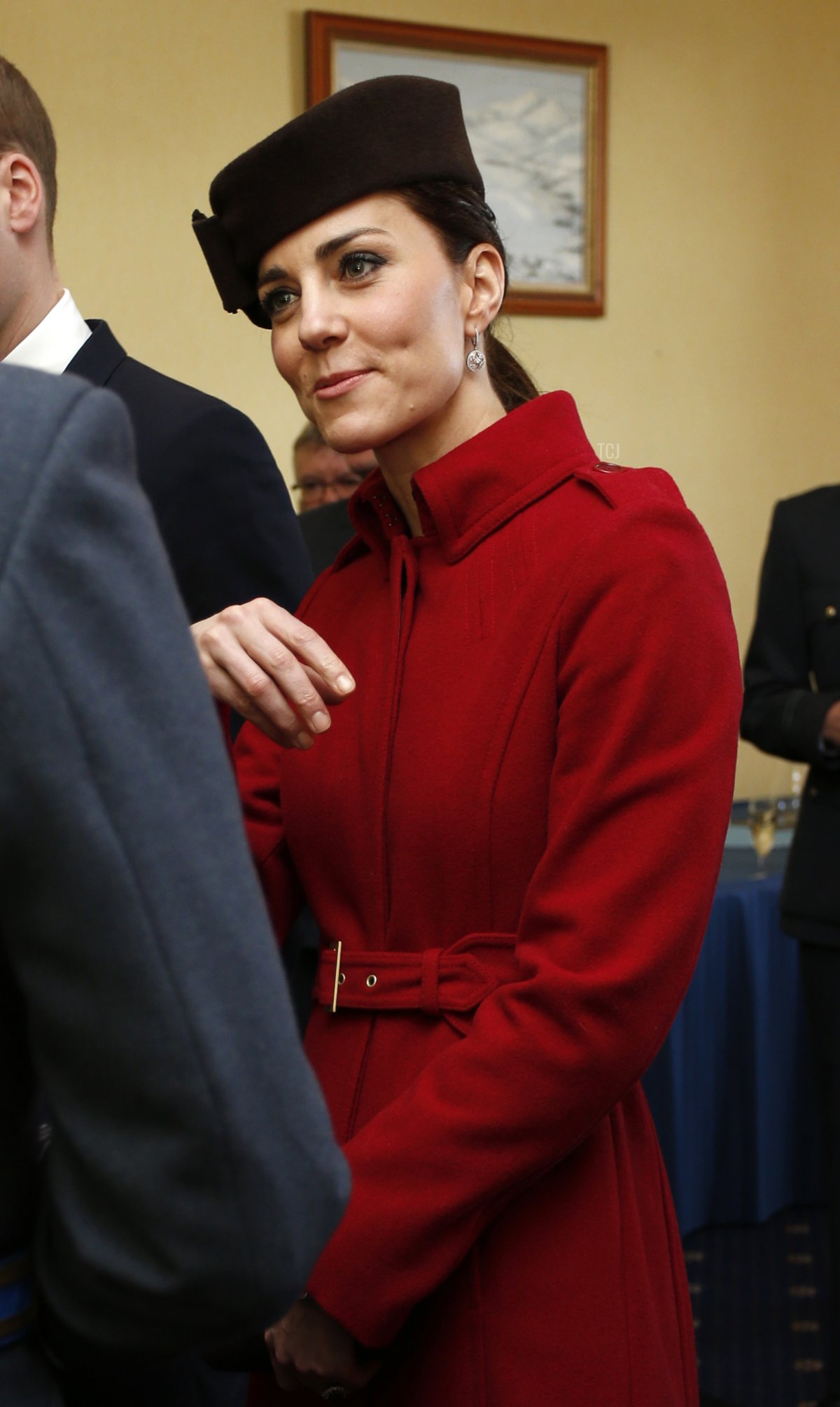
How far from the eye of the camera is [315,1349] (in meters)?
1.06

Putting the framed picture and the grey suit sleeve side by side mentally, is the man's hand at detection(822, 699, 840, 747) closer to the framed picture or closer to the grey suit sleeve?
the grey suit sleeve

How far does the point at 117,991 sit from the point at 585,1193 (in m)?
0.66

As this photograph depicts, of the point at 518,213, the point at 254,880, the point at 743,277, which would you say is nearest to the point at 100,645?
the point at 254,880

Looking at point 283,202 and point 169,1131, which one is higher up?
point 283,202

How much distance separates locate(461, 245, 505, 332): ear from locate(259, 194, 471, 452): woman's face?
54 millimetres

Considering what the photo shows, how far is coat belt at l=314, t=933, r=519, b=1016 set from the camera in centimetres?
111


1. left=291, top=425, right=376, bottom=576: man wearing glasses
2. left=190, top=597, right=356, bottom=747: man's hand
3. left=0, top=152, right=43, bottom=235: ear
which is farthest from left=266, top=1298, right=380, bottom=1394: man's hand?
left=291, top=425, right=376, bottom=576: man wearing glasses

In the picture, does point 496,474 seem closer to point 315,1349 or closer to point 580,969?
point 580,969

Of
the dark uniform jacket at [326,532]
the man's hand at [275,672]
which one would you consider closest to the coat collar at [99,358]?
the man's hand at [275,672]

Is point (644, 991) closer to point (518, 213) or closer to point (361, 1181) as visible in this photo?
point (361, 1181)

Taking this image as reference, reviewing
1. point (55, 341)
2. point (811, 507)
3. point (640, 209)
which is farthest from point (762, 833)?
point (55, 341)

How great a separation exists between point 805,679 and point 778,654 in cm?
7

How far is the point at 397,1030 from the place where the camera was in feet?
3.78

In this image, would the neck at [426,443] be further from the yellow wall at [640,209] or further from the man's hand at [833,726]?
the yellow wall at [640,209]
